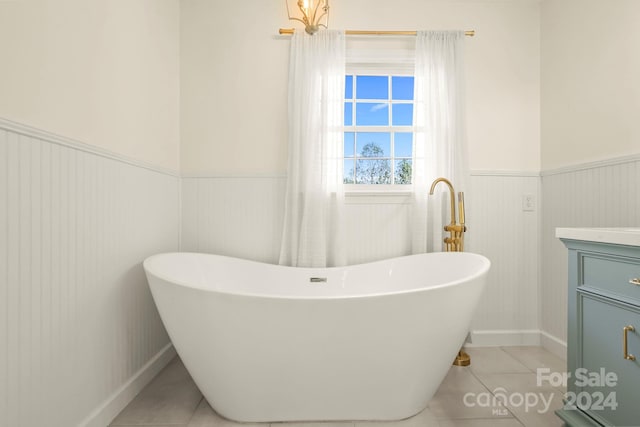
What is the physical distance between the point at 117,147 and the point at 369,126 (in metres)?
1.63

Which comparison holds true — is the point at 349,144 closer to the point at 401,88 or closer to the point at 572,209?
the point at 401,88

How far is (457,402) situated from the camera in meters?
1.73

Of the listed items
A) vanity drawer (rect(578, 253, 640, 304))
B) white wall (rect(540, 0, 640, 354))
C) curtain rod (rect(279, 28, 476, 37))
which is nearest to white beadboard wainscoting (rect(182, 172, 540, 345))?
white wall (rect(540, 0, 640, 354))

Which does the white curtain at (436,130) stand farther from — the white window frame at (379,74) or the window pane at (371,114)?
the window pane at (371,114)

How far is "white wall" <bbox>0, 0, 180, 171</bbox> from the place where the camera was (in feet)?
3.72

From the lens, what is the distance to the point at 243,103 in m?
2.49

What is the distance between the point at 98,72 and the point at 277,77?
1.19m

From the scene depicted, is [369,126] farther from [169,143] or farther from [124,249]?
[124,249]

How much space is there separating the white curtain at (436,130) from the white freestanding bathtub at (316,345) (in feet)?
2.55

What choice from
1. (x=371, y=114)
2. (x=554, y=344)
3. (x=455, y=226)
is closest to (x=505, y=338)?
(x=554, y=344)

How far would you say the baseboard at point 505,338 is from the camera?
2.51m

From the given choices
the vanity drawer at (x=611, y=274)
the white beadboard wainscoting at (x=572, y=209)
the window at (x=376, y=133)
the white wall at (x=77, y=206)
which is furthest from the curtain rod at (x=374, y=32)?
the vanity drawer at (x=611, y=274)

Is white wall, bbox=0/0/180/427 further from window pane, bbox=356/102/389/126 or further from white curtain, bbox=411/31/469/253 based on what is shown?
white curtain, bbox=411/31/469/253

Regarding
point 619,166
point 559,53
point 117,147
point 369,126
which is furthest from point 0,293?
point 559,53
